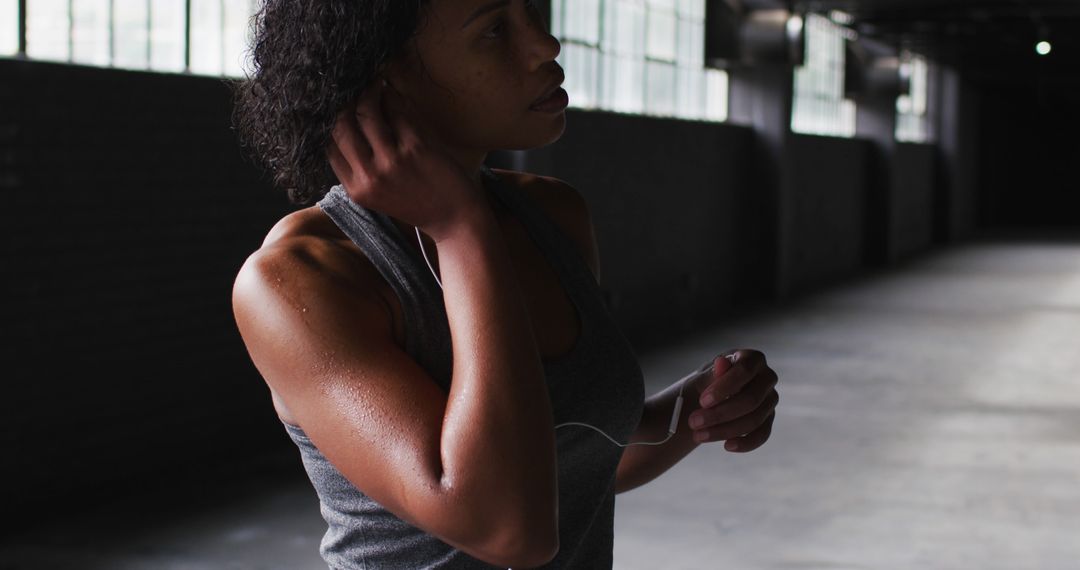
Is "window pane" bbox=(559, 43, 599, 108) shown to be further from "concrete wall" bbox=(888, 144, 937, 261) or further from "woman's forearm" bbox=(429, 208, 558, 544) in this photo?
"concrete wall" bbox=(888, 144, 937, 261)

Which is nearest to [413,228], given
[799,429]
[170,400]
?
[170,400]

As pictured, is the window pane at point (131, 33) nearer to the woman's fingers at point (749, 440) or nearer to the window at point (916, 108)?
the woman's fingers at point (749, 440)

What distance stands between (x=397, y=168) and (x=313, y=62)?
0.12 metres

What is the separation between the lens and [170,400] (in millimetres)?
5355

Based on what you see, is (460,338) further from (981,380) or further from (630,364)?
(981,380)

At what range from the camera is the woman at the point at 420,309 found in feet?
2.97

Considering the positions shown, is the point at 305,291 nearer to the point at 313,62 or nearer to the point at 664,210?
the point at 313,62

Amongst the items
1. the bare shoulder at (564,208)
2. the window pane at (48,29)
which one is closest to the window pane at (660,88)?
the window pane at (48,29)

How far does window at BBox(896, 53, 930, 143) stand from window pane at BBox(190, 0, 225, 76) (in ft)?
52.8

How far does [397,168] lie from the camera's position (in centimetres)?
92

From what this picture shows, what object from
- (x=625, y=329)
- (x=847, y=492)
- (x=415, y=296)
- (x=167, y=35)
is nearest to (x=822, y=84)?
(x=625, y=329)

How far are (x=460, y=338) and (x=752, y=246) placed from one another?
1203 centimetres

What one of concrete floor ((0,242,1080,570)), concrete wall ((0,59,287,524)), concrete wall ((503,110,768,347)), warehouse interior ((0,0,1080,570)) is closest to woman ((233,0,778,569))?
warehouse interior ((0,0,1080,570))

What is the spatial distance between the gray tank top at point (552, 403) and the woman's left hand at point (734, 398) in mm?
66
